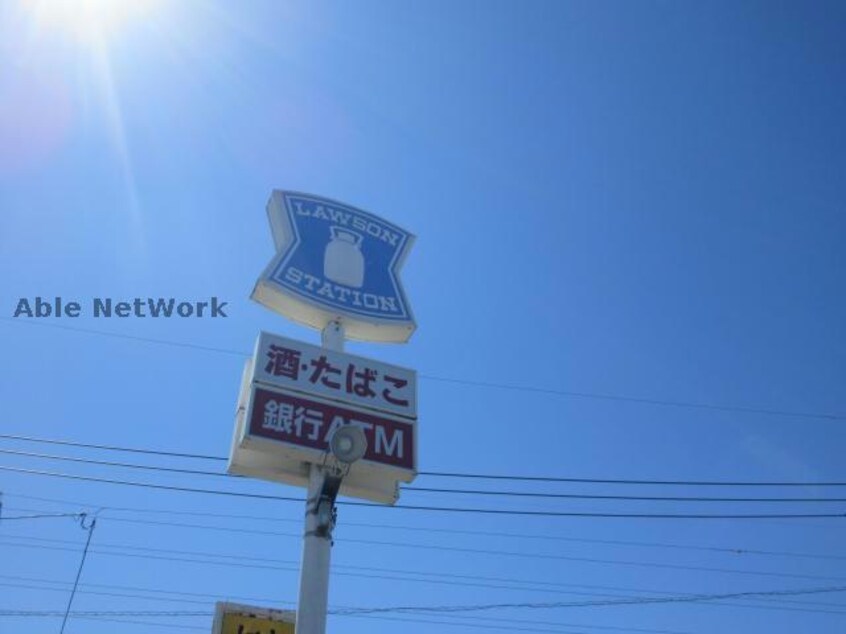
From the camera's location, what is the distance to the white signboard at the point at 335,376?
10.2 metres

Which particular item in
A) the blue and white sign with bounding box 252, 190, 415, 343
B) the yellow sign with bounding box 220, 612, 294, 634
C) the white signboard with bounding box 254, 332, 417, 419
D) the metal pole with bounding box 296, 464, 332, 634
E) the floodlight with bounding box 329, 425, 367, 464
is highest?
the blue and white sign with bounding box 252, 190, 415, 343

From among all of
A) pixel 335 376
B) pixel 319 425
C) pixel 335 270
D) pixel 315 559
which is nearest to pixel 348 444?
pixel 319 425

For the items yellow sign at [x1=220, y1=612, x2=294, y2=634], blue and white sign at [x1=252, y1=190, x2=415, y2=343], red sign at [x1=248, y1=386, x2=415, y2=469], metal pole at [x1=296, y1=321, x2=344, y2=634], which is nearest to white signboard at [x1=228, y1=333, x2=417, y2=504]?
red sign at [x1=248, y1=386, x2=415, y2=469]

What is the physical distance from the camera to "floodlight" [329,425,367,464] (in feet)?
31.2

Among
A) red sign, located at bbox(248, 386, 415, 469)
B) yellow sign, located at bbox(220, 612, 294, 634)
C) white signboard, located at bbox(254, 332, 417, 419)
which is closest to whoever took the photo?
yellow sign, located at bbox(220, 612, 294, 634)

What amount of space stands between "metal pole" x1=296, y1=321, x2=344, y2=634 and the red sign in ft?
1.63

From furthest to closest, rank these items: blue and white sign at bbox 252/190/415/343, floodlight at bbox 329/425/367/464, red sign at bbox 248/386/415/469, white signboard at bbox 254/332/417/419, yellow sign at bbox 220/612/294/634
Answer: blue and white sign at bbox 252/190/415/343 → white signboard at bbox 254/332/417/419 → red sign at bbox 248/386/415/469 → floodlight at bbox 329/425/367/464 → yellow sign at bbox 220/612/294/634

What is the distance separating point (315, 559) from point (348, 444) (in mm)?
1423

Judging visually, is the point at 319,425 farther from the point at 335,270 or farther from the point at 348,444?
the point at 335,270

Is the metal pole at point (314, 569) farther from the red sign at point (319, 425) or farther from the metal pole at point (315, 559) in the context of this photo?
the red sign at point (319, 425)

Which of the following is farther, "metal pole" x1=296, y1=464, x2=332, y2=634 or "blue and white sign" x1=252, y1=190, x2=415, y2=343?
"blue and white sign" x1=252, y1=190, x2=415, y2=343

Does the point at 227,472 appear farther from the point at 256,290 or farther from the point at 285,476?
the point at 256,290

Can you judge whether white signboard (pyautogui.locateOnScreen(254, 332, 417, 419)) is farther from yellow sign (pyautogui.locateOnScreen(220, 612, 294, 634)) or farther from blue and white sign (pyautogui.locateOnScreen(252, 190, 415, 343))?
yellow sign (pyautogui.locateOnScreen(220, 612, 294, 634))

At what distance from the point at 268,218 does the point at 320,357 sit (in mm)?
2856
